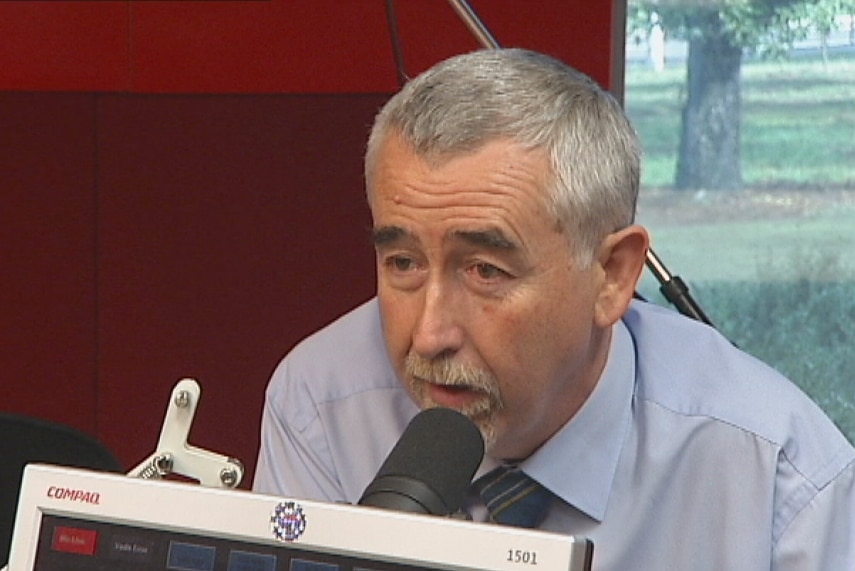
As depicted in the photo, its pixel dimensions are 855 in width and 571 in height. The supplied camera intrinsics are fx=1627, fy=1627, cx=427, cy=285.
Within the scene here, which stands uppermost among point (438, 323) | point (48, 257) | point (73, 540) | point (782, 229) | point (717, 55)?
point (717, 55)

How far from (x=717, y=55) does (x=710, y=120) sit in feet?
0.38

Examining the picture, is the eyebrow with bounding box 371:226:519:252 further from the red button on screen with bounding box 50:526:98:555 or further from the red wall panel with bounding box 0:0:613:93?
the red wall panel with bounding box 0:0:613:93

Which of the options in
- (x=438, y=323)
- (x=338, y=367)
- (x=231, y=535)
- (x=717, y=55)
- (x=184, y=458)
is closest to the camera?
(x=231, y=535)

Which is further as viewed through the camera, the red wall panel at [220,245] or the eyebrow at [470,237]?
the red wall panel at [220,245]

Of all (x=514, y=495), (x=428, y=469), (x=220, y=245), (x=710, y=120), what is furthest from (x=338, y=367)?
(x=710, y=120)

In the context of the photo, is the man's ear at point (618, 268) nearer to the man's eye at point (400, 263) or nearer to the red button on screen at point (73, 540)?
the man's eye at point (400, 263)

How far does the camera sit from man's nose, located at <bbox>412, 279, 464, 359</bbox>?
1271 millimetres

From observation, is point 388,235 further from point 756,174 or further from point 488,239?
point 756,174

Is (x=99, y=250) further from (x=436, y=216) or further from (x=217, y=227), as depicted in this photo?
(x=436, y=216)

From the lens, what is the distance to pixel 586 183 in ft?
4.35

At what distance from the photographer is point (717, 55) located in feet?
9.48

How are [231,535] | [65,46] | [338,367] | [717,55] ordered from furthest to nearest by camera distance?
1. [717,55]
2. [65,46]
3. [338,367]
4. [231,535]

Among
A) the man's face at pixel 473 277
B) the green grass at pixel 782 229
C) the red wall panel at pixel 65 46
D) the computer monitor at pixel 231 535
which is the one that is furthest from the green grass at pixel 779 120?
the computer monitor at pixel 231 535

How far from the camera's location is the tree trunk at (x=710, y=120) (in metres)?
2.89
